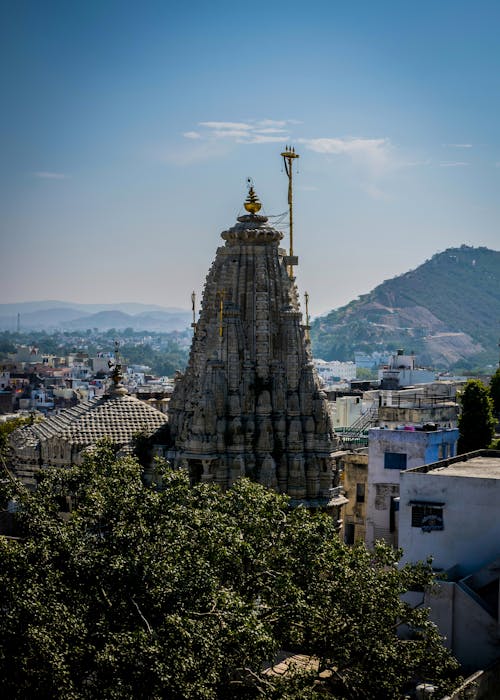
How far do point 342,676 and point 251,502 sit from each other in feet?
18.8

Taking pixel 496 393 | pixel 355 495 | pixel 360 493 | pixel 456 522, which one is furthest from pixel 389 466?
pixel 496 393

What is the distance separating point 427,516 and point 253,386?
985cm

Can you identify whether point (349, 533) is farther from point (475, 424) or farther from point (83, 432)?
point (83, 432)

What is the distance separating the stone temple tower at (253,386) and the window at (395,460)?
8266 millimetres

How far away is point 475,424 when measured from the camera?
68.8 m

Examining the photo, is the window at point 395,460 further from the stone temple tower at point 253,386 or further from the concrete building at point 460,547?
the concrete building at point 460,547

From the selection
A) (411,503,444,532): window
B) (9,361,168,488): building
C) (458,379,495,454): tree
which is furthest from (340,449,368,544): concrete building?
(411,503,444,532): window

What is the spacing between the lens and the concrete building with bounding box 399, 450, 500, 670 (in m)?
36.6

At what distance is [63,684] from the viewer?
95.2 ft

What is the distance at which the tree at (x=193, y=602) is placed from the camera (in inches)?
1153

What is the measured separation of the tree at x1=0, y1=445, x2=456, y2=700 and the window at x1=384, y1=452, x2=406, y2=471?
18.0 metres

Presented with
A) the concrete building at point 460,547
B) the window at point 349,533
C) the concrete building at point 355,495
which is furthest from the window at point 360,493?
the concrete building at point 460,547

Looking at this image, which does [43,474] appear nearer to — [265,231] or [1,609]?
[1,609]

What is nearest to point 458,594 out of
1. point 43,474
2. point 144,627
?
point 144,627
